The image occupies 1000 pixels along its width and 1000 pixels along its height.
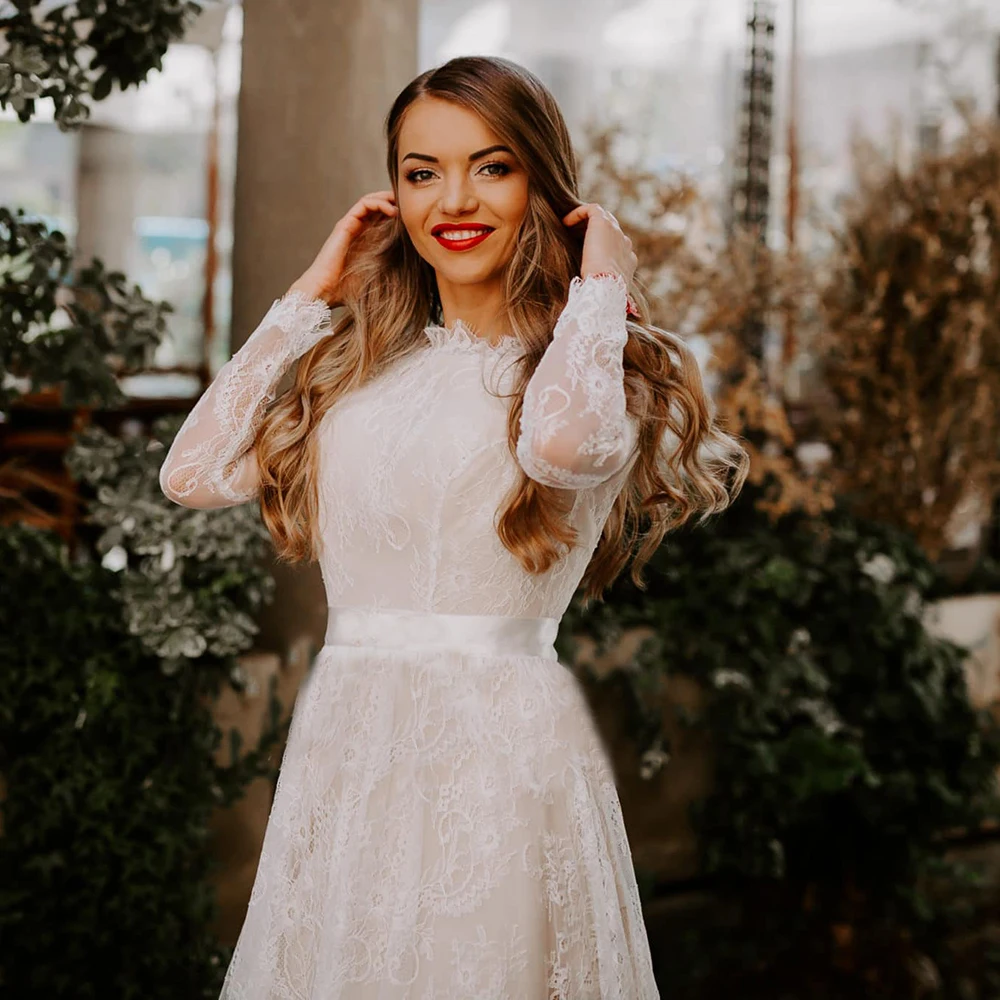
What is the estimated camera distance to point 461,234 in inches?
74.6

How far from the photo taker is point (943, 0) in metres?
6.79

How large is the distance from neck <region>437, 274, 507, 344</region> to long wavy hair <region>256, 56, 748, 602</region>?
0.03 meters

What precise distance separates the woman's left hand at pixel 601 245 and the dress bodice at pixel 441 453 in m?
0.04

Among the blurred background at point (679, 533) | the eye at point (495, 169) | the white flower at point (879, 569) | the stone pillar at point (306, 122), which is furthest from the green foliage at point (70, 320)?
the white flower at point (879, 569)

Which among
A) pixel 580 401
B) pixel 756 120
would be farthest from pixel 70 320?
pixel 756 120

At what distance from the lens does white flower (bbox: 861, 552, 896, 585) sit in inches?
181

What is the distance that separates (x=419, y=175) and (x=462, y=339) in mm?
233

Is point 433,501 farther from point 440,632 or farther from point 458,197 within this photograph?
point 458,197

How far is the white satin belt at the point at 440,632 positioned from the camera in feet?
6.00

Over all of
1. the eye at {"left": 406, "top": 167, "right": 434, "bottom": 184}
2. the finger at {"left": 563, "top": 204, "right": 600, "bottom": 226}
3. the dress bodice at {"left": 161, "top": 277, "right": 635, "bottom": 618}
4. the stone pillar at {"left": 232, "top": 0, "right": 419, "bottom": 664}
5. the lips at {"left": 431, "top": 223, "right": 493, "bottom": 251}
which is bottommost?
the dress bodice at {"left": 161, "top": 277, "right": 635, "bottom": 618}

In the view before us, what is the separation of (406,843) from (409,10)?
2.46 m

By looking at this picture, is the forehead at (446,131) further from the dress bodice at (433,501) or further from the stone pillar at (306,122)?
the stone pillar at (306,122)

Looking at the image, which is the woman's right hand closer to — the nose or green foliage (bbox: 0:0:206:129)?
the nose

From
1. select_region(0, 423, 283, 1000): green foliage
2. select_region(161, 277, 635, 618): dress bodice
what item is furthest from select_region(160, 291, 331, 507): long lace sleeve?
select_region(0, 423, 283, 1000): green foliage
